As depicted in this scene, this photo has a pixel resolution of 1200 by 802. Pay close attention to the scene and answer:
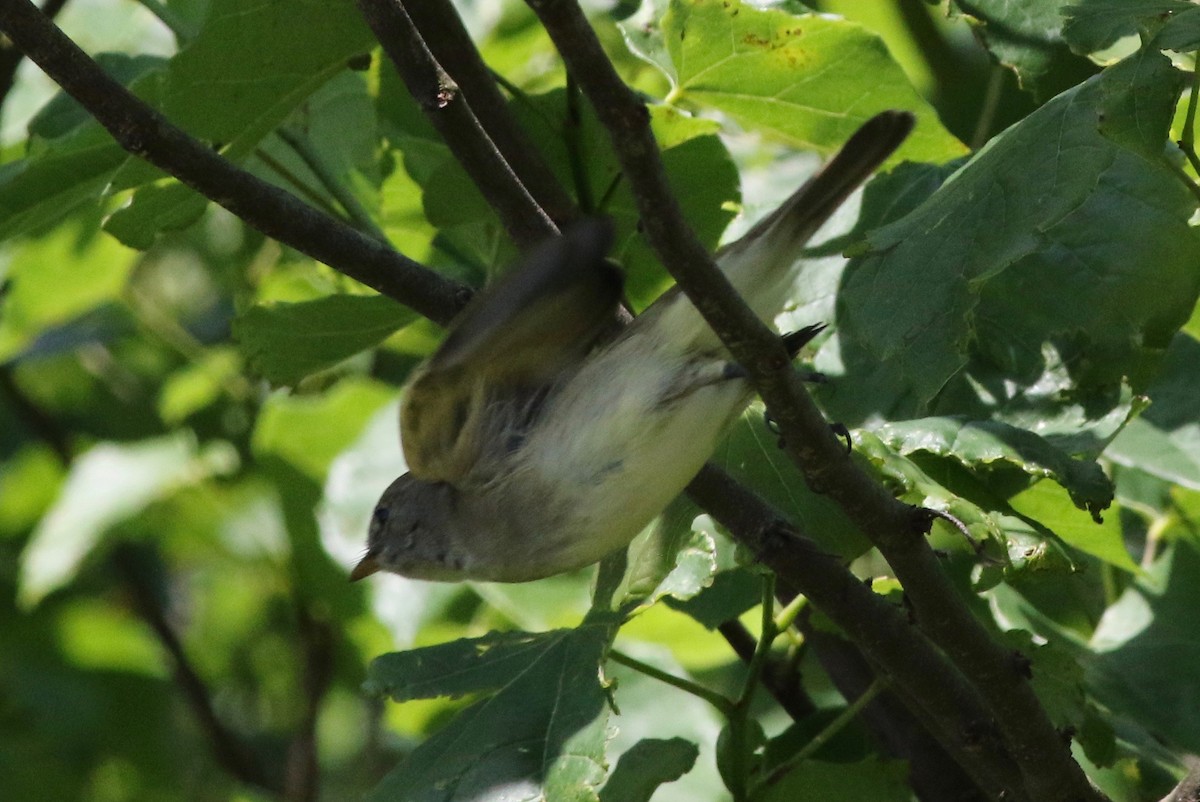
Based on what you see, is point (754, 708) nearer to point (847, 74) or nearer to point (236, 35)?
point (847, 74)

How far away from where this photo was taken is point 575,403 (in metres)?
2.44

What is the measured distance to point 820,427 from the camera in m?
1.62

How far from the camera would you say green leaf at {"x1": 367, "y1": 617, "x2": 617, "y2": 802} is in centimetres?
202

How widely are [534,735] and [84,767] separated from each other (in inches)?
134

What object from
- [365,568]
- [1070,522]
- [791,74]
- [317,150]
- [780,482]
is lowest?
[1070,522]

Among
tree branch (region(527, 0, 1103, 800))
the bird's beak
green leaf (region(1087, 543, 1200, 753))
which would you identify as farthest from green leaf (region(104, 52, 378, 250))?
green leaf (region(1087, 543, 1200, 753))

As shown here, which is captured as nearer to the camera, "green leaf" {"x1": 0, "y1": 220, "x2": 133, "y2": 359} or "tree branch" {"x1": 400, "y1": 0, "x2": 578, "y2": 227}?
"tree branch" {"x1": 400, "y1": 0, "x2": 578, "y2": 227}

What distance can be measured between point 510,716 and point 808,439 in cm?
78

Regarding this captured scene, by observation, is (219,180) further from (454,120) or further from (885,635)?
(885,635)

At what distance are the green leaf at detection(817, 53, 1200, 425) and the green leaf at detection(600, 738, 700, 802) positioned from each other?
0.57 m

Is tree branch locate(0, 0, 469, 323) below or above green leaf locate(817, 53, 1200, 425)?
above

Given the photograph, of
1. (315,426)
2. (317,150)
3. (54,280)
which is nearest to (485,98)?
(317,150)

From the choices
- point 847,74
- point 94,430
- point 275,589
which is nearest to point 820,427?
point 847,74

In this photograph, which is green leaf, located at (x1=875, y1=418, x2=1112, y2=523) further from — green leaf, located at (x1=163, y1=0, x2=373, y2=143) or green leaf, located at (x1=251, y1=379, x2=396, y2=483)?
green leaf, located at (x1=251, y1=379, x2=396, y2=483)
